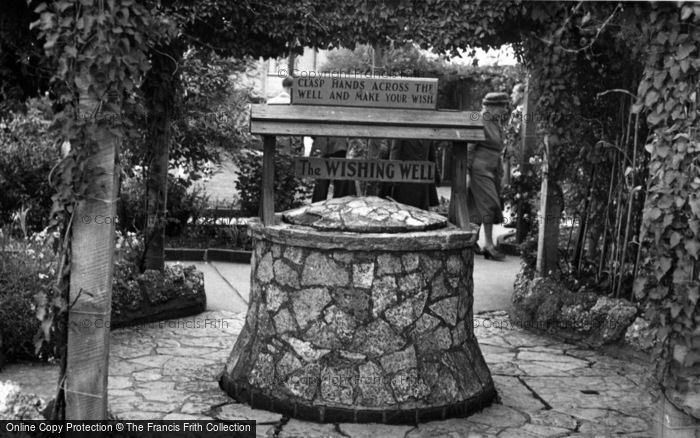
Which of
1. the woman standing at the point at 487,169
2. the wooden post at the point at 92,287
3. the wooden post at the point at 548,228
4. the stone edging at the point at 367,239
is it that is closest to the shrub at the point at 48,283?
the wooden post at the point at 92,287

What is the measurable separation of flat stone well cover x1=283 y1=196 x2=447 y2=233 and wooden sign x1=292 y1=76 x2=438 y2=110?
0.65m

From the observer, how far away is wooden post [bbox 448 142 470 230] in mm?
6164

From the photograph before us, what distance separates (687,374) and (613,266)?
3.28 m


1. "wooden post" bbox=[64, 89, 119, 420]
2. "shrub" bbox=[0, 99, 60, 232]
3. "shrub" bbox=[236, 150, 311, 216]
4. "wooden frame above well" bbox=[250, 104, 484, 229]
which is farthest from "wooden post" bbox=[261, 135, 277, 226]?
"shrub" bbox=[236, 150, 311, 216]

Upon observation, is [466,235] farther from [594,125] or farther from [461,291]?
[594,125]

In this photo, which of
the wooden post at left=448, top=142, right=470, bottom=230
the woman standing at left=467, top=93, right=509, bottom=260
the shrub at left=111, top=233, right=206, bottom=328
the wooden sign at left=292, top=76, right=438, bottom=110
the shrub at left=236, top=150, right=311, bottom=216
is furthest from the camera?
the shrub at left=236, top=150, right=311, bottom=216

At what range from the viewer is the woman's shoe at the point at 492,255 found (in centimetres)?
1115

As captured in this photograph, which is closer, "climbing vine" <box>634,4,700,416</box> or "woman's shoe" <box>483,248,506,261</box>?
"climbing vine" <box>634,4,700,416</box>

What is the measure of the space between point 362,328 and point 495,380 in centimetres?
148

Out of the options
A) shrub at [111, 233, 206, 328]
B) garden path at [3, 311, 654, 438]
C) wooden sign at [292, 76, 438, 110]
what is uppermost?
wooden sign at [292, 76, 438, 110]

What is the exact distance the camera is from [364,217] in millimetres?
5828

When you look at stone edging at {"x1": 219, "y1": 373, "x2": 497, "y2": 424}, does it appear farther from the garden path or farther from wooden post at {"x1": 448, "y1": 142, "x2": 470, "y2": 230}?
wooden post at {"x1": 448, "y1": 142, "x2": 470, "y2": 230}

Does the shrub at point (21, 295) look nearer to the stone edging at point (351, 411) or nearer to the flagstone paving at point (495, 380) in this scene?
the flagstone paving at point (495, 380)

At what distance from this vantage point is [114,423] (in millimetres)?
4824
